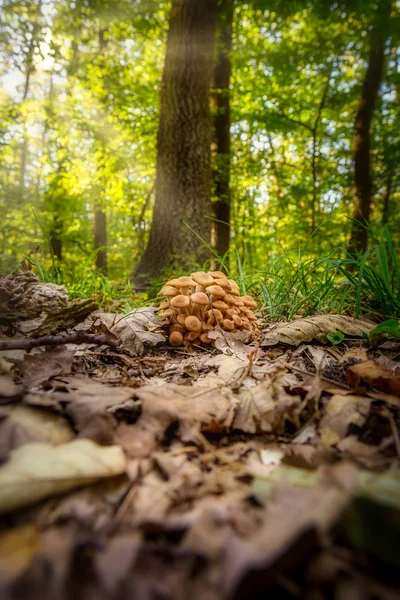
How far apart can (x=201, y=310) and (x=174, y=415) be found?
1127mm

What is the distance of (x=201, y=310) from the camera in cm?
204

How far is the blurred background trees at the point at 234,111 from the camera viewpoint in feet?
20.1

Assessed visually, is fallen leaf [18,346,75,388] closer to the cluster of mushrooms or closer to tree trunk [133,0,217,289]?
the cluster of mushrooms

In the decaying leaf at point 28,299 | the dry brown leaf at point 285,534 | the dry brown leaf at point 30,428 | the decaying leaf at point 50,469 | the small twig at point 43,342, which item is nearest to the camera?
the dry brown leaf at point 285,534

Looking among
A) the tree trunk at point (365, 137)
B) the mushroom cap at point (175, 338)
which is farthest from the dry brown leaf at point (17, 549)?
the tree trunk at point (365, 137)

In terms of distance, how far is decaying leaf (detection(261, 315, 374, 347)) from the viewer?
182cm

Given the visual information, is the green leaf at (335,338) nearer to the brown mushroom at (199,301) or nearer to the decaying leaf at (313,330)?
the decaying leaf at (313,330)

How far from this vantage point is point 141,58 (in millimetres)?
8547

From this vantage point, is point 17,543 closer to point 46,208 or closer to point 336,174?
point 336,174

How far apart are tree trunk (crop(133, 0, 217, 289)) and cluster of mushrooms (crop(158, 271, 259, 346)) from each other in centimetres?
234

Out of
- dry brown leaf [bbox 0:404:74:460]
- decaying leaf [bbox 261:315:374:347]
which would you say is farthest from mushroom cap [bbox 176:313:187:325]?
dry brown leaf [bbox 0:404:74:460]

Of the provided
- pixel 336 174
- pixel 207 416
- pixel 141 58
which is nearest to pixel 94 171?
pixel 141 58

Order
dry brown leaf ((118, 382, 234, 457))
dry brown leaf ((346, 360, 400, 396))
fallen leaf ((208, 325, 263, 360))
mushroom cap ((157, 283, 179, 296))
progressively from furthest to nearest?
1. mushroom cap ((157, 283, 179, 296))
2. fallen leaf ((208, 325, 263, 360))
3. dry brown leaf ((346, 360, 400, 396))
4. dry brown leaf ((118, 382, 234, 457))

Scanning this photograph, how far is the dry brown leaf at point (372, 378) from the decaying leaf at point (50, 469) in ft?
2.79
